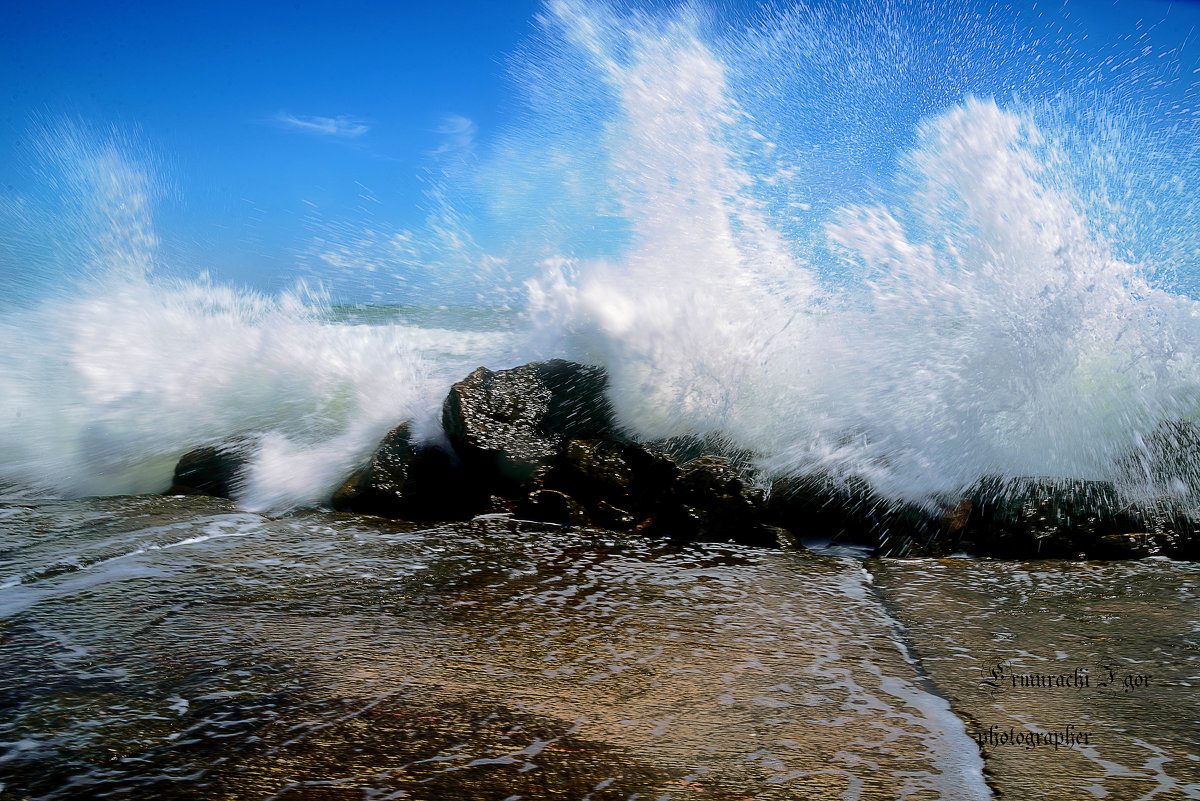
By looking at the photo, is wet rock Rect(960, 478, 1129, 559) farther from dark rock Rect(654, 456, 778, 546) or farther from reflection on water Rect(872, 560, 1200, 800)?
dark rock Rect(654, 456, 778, 546)

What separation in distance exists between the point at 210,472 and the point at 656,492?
2.80 metres

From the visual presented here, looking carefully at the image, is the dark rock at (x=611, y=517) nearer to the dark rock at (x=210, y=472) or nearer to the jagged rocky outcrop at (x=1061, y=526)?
the jagged rocky outcrop at (x=1061, y=526)

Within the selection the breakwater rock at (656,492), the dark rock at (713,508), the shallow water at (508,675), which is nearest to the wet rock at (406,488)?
the breakwater rock at (656,492)

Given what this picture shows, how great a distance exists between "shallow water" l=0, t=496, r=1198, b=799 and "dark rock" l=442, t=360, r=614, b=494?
938 mm

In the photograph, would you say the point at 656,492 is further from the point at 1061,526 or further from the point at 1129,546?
the point at 1129,546

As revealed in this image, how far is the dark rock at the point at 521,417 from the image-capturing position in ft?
13.5

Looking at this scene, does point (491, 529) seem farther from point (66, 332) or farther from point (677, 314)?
point (66, 332)

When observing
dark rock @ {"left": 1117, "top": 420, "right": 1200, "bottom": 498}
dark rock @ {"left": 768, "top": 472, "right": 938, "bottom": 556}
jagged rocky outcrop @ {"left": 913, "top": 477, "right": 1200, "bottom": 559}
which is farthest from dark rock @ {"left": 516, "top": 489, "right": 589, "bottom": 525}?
dark rock @ {"left": 1117, "top": 420, "right": 1200, "bottom": 498}

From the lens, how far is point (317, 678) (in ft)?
6.13

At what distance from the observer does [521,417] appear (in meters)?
4.43

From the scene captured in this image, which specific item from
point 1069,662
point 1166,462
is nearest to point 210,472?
point 1069,662

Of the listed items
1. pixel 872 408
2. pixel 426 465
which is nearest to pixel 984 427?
pixel 872 408

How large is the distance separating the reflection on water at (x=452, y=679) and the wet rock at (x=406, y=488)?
0.82 metres

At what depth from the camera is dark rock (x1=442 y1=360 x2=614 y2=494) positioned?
412cm
